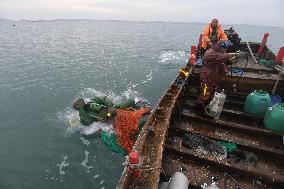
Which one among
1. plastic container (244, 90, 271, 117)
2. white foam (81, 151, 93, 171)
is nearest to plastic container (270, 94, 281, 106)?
plastic container (244, 90, 271, 117)

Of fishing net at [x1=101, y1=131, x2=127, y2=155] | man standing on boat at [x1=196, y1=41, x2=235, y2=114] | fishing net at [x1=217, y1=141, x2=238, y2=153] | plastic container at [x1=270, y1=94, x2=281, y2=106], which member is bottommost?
fishing net at [x1=101, y1=131, x2=127, y2=155]

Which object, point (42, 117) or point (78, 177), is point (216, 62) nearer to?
point (78, 177)

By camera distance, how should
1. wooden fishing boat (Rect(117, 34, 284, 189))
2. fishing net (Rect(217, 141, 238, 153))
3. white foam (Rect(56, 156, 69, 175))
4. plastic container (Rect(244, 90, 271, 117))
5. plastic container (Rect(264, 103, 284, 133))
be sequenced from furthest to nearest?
white foam (Rect(56, 156, 69, 175)) < plastic container (Rect(244, 90, 271, 117)) < plastic container (Rect(264, 103, 284, 133)) < fishing net (Rect(217, 141, 238, 153)) < wooden fishing boat (Rect(117, 34, 284, 189))

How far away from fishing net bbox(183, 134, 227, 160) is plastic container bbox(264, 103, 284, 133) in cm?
187

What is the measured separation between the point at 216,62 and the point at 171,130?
100 inches

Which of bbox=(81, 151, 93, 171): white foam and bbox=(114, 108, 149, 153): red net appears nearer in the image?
bbox=(114, 108, 149, 153): red net

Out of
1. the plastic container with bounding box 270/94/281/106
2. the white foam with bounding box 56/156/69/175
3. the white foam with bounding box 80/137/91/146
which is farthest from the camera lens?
the white foam with bounding box 80/137/91/146

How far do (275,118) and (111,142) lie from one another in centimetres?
627

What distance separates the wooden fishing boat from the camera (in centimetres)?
511

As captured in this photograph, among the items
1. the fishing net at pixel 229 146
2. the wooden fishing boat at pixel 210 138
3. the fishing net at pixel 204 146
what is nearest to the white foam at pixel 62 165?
the wooden fishing boat at pixel 210 138

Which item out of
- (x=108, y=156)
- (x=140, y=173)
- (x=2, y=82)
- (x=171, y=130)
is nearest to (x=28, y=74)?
(x=2, y=82)

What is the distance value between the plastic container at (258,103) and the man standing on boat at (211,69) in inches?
50.3

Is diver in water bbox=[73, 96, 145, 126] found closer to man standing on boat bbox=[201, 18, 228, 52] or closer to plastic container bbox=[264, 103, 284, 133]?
man standing on boat bbox=[201, 18, 228, 52]

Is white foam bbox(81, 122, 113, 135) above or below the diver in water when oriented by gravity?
below
